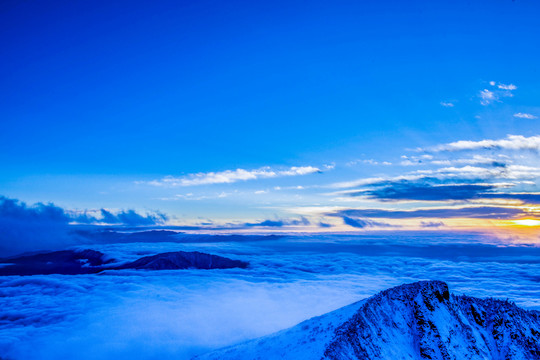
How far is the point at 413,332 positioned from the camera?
49.6 m

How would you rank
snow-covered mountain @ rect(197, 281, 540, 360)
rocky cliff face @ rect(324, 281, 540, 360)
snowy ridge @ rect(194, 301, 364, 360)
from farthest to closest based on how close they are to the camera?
rocky cliff face @ rect(324, 281, 540, 360), snow-covered mountain @ rect(197, 281, 540, 360), snowy ridge @ rect(194, 301, 364, 360)

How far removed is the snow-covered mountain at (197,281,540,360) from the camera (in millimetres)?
42812

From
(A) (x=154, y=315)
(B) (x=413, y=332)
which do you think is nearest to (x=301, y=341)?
(B) (x=413, y=332)

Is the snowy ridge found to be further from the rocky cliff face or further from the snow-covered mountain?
the rocky cliff face

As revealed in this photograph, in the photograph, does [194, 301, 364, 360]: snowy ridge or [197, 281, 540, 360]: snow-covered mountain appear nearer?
[194, 301, 364, 360]: snowy ridge

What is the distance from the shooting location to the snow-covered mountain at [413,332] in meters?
42.8

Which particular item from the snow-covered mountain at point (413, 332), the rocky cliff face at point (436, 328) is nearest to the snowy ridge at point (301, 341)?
the snow-covered mountain at point (413, 332)

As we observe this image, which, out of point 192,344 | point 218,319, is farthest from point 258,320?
point 192,344

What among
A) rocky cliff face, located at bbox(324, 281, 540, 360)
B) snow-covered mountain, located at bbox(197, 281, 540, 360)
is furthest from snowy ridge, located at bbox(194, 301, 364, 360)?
rocky cliff face, located at bbox(324, 281, 540, 360)

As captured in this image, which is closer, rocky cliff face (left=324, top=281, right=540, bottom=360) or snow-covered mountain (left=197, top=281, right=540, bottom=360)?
snow-covered mountain (left=197, top=281, right=540, bottom=360)

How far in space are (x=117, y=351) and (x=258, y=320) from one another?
5273 cm

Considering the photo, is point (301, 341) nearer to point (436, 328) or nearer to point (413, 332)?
point (413, 332)

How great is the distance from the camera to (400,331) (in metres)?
48.8

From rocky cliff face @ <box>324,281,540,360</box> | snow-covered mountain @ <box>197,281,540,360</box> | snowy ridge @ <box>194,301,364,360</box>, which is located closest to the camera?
snowy ridge @ <box>194,301,364,360</box>
